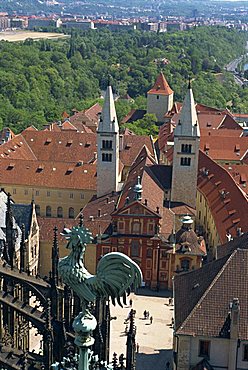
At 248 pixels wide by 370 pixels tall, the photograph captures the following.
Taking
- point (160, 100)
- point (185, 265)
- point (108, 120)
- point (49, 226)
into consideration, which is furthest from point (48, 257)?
point (160, 100)

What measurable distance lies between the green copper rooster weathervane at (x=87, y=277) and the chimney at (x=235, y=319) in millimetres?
27077

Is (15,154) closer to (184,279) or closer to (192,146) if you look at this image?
(192,146)

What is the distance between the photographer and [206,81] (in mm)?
184375

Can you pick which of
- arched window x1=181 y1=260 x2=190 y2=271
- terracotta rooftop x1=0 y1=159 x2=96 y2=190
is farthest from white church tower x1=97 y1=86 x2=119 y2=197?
arched window x1=181 y1=260 x2=190 y2=271

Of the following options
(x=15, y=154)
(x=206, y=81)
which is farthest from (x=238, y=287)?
(x=206, y=81)

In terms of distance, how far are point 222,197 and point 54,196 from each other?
21971 millimetres

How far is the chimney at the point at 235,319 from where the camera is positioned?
3597cm

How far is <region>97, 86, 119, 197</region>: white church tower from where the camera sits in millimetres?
67875

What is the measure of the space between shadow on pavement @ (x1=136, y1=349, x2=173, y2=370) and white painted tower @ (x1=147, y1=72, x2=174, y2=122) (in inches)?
3422

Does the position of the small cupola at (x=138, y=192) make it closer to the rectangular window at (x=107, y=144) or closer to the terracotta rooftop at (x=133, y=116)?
the rectangular window at (x=107, y=144)

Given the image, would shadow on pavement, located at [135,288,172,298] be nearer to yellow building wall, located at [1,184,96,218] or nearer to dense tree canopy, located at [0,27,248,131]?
yellow building wall, located at [1,184,96,218]

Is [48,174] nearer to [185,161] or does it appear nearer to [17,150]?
[17,150]

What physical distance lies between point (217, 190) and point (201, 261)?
1290 cm

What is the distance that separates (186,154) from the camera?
67438mm
